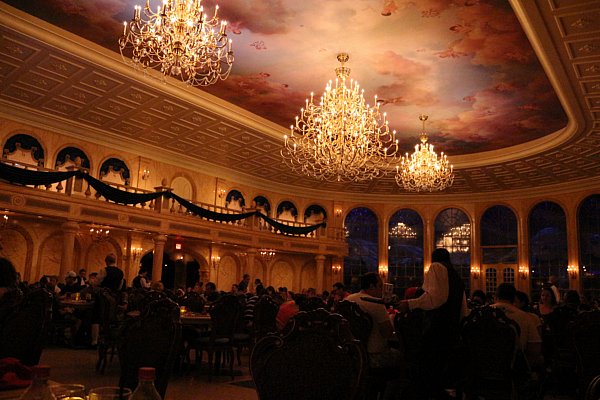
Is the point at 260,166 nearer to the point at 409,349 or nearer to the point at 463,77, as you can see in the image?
the point at 463,77

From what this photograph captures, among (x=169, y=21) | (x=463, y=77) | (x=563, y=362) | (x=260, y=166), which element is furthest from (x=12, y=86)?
(x=563, y=362)

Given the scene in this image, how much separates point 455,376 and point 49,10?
10188 millimetres

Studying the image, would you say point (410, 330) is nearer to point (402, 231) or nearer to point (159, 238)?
point (159, 238)

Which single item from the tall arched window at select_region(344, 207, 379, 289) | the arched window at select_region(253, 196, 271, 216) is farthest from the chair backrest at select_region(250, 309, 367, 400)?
the tall arched window at select_region(344, 207, 379, 289)

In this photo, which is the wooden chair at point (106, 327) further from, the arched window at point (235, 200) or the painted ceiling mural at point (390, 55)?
the arched window at point (235, 200)

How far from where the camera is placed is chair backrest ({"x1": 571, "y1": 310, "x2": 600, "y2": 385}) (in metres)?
4.39

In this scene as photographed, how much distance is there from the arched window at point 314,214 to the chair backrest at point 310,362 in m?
20.9

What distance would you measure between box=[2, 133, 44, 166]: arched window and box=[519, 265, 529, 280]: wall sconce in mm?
17918

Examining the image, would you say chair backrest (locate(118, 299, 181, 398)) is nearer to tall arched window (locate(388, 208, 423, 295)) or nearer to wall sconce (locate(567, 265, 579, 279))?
wall sconce (locate(567, 265, 579, 279))

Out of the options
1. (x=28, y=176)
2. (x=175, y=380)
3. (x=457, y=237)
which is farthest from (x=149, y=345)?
(x=457, y=237)

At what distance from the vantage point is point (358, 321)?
4711mm

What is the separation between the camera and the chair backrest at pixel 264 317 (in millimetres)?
7648

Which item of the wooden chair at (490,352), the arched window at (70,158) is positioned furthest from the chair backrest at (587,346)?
the arched window at (70,158)

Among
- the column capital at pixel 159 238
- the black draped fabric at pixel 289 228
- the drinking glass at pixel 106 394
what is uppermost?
the black draped fabric at pixel 289 228
